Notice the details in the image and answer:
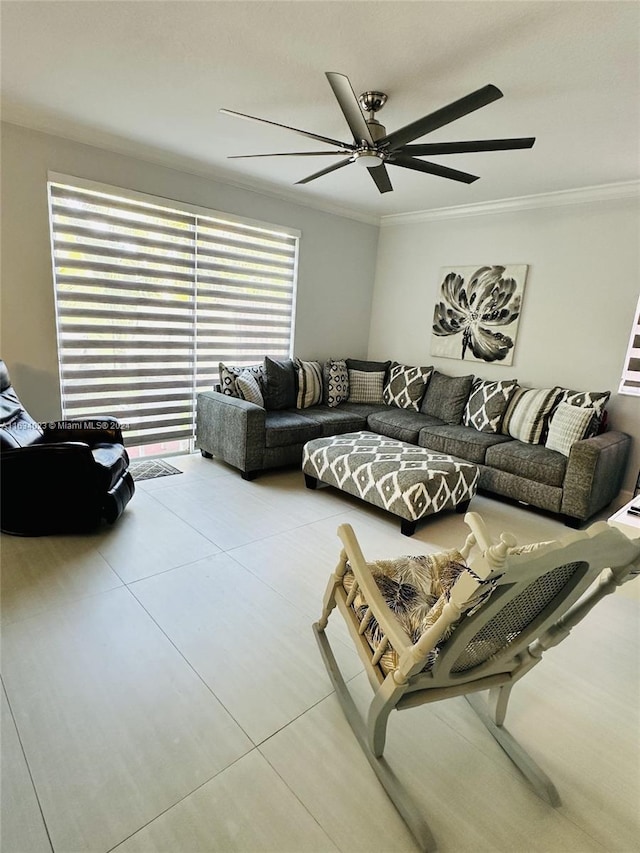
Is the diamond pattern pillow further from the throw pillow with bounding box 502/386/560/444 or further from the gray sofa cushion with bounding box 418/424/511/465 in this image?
the throw pillow with bounding box 502/386/560/444

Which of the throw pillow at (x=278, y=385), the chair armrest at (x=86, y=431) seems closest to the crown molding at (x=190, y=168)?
the throw pillow at (x=278, y=385)

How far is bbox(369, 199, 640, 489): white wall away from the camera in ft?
11.8

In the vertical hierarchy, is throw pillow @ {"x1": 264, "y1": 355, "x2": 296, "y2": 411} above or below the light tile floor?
above

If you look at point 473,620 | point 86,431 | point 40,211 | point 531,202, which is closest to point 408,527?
point 473,620

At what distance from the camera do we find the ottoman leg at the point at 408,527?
2.88 m

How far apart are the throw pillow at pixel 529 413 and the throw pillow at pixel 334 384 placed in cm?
166

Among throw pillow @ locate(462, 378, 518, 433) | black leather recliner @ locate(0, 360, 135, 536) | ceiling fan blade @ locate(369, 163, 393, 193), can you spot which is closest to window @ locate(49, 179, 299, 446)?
black leather recliner @ locate(0, 360, 135, 536)

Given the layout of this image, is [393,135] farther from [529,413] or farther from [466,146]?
[529,413]

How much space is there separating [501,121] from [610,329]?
1998 millimetres

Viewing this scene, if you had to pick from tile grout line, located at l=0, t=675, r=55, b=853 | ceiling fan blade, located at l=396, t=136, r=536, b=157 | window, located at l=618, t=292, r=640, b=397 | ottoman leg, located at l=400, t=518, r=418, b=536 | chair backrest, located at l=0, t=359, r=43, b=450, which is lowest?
tile grout line, located at l=0, t=675, r=55, b=853

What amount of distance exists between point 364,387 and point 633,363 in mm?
2428

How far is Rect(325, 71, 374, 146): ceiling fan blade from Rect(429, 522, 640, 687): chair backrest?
1.71 m

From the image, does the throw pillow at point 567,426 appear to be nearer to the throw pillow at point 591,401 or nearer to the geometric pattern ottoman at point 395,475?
the throw pillow at point 591,401

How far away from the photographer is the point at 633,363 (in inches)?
141
